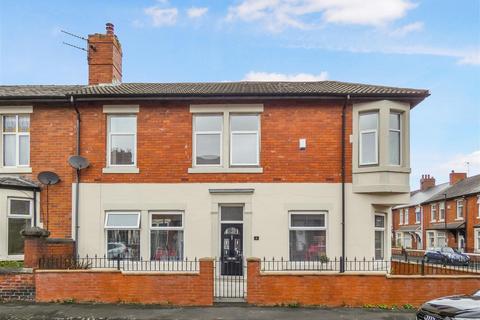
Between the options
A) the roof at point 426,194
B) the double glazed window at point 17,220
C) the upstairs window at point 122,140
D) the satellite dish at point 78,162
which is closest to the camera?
the double glazed window at point 17,220

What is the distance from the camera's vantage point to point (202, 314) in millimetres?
11656

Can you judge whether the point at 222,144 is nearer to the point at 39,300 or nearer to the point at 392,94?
the point at 392,94

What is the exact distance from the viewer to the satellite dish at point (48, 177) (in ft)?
51.6

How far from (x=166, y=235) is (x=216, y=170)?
2.64 meters

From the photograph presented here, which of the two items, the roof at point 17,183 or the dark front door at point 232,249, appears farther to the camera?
the dark front door at point 232,249

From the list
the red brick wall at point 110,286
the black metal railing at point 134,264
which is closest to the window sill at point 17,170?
the black metal railing at point 134,264

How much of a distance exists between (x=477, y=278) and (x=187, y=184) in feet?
28.5

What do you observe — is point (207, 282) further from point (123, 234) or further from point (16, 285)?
point (16, 285)

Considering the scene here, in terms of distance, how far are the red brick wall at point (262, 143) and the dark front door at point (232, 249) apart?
1.58 m

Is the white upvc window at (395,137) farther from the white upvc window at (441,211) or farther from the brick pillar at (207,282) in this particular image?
the white upvc window at (441,211)

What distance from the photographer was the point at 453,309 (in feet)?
25.5

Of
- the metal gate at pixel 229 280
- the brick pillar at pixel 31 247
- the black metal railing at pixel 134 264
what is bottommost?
the metal gate at pixel 229 280

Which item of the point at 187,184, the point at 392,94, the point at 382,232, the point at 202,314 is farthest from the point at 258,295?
the point at 392,94

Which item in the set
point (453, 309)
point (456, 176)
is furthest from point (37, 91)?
point (456, 176)
